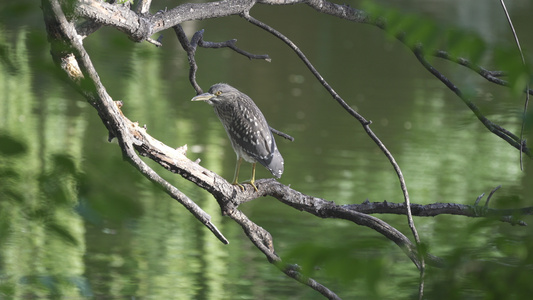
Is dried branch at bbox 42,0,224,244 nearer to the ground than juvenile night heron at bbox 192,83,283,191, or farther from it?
nearer to the ground

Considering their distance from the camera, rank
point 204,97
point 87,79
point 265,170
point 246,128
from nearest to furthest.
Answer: point 87,79
point 204,97
point 246,128
point 265,170

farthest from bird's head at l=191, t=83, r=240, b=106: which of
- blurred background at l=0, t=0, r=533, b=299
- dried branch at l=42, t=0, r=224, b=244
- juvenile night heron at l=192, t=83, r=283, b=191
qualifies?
dried branch at l=42, t=0, r=224, b=244

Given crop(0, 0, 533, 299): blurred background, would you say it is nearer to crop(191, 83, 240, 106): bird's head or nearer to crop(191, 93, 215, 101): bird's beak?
crop(191, 93, 215, 101): bird's beak

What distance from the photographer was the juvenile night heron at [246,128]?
3.65 metres

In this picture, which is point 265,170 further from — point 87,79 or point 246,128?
point 87,79

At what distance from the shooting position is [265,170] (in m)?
7.19

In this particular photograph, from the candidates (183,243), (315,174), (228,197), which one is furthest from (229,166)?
(228,197)

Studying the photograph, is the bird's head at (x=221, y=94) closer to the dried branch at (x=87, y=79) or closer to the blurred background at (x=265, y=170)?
the blurred background at (x=265, y=170)

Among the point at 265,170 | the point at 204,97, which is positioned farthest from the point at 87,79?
the point at 265,170

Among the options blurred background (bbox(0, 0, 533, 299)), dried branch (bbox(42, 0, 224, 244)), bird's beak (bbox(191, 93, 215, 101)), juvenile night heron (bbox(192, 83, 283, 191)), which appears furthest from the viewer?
juvenile night heron (bbox(192, 83, 283, 191))

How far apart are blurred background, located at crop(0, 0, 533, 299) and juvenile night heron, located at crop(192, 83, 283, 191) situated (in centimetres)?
45

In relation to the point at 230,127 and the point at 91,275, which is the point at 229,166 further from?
the point at 230,127

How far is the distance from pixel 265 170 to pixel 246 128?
138 inches

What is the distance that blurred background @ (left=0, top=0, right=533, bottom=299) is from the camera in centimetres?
99
